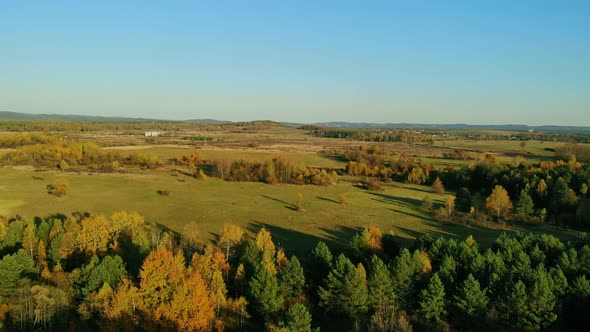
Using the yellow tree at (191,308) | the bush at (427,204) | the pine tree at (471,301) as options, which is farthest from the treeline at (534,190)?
the yellow tree at (191,308)

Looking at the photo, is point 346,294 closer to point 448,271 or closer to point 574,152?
point 448,271

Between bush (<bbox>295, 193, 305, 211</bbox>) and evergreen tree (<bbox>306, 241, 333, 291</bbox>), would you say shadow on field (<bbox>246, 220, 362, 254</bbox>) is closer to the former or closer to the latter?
evergreen tree (<bbox>306, 241, 333, 291</bbox>)

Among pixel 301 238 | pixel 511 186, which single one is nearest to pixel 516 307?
pixel 301 238

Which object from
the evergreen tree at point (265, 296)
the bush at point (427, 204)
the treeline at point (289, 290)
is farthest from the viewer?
the bush at point (427, 204)

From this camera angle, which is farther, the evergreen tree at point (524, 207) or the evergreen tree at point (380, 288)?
the evergreen tree at point (524, 207)

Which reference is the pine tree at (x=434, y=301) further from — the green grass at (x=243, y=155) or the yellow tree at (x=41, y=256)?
the green grass at (x=243, y=155)

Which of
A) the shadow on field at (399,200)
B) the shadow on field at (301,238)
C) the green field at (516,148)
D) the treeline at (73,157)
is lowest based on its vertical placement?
the shadow on field at (301,238)

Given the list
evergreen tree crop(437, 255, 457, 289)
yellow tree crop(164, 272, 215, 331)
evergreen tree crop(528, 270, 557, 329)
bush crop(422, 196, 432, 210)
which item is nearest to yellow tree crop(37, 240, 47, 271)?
yellow tree crop(164, 272, 215, 331)

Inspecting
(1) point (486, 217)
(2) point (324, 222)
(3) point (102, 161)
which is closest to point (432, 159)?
(1) point (486, 217)
